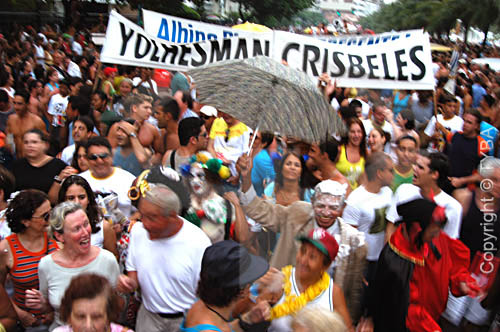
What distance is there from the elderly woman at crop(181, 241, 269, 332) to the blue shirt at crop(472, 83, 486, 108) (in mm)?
9725

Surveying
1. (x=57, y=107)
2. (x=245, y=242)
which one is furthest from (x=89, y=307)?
(x=57, y=107)

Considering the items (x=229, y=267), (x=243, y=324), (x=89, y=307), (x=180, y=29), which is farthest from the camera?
(x=180, y=29)

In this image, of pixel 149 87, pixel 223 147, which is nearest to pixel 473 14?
pixel 149 87

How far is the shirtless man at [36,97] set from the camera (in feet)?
25.1

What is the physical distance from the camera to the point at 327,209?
12.0ft

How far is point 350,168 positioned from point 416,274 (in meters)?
2.09

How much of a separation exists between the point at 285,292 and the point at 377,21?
274ft

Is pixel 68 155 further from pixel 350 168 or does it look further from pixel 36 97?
pixel 36 97

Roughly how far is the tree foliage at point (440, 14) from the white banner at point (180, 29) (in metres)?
31.5

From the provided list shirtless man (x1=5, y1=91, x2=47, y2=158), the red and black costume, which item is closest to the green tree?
shirtless man (x1=5, y1=91, x2=47, y2=158)

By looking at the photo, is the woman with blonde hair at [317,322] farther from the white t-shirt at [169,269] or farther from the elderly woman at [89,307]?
the white t-shirt at [169,269]

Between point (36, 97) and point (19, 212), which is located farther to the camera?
point (36, 97)

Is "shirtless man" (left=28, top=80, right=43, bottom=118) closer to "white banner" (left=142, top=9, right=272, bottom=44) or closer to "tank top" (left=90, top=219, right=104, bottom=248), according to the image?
"white banner" (left=142, top=9, right=272, bottom=44)

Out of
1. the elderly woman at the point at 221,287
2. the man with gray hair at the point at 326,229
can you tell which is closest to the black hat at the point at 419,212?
the man with gray hair at the point at 326,229
